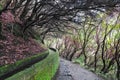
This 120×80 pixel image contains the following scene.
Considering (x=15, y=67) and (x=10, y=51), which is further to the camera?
(x=10, y=51)

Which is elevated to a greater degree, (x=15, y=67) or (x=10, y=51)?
(x=10, y=51)

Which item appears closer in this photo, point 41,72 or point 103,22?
point 41,72

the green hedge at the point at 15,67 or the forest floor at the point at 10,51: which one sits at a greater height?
the forest floor at the point at 10,51

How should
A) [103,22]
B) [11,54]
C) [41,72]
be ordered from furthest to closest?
[103,22] → [11,54] → [41,72]

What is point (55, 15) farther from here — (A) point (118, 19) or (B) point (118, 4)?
(A) point (118, 19)

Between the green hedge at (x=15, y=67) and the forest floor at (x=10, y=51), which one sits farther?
the forest floor at (x=10, y=51)

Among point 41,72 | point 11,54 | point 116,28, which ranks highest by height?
point 116,28

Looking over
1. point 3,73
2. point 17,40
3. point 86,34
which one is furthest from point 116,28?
point 3,73

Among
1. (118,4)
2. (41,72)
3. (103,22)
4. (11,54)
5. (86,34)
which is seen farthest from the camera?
(86,34)

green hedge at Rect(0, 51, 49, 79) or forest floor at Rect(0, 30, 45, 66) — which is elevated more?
forest floor at Rect(0, 30, 45, 66)

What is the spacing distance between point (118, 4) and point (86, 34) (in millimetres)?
16599

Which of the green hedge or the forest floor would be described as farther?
the forest floor

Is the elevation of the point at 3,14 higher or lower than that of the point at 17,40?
higher

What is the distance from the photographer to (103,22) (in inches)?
946
